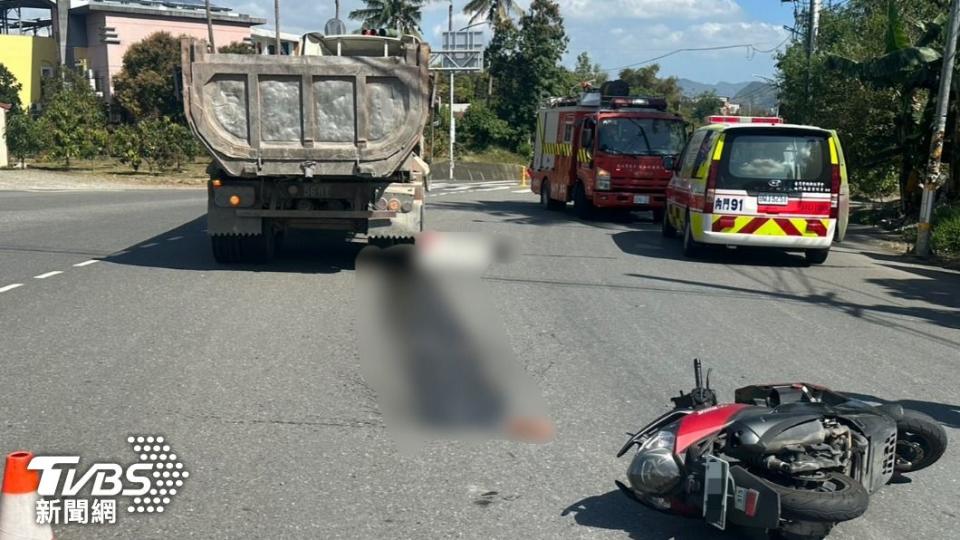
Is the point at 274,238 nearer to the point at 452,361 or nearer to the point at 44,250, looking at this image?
the point at 44,250

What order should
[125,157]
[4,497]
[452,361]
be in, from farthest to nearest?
[125,157], [452,361], [4,497]

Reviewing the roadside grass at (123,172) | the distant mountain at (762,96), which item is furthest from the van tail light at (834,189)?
the roadside grass at (123,172)

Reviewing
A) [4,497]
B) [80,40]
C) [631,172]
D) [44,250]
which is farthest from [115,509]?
[80,40]

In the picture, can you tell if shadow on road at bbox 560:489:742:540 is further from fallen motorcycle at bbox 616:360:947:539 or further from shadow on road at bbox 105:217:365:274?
shadow on road at bbox 105:217:365:274

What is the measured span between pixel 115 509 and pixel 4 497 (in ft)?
2.85

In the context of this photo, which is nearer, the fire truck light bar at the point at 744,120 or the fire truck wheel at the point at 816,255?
the fire truck wheel at the point at 816,255

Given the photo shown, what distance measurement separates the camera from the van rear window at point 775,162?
13828 millimetres

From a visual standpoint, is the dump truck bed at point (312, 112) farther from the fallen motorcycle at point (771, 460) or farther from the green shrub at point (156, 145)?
the green shrub at point (156, 145)

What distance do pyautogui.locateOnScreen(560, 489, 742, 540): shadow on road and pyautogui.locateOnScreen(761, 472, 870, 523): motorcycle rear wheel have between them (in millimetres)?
539

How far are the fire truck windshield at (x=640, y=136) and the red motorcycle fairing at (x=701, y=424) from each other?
1645 centimetres

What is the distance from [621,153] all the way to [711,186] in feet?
22.1

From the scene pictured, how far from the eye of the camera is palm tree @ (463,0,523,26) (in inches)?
2224

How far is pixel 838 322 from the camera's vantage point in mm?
9953

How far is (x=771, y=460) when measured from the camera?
13.5ft
